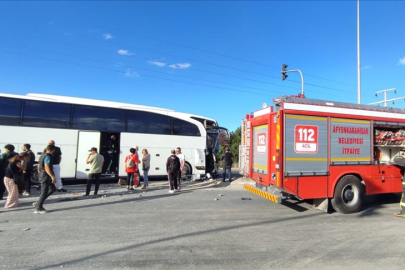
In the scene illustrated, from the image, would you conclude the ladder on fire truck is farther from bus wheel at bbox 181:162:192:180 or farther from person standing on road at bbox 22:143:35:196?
person standing on road at bbox 22:143:35:196

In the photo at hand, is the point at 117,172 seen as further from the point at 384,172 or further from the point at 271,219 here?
the point at 384,172

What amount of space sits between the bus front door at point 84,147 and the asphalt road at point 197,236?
12.9 feet

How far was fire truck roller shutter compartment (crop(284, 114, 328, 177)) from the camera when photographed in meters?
6.34

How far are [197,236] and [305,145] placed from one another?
135 inches

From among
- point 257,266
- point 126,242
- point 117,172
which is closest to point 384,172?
point 257,266

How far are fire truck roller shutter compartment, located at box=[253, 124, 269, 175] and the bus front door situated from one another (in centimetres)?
772

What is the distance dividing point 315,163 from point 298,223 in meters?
1.53

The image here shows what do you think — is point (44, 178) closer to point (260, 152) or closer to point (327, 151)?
point (260, 152)

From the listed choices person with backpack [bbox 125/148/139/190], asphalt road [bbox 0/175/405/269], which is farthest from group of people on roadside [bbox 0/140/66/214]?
person with backpack [bbox 125/148/139/190]

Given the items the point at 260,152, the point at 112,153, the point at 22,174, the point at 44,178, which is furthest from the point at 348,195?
the point at 112,153

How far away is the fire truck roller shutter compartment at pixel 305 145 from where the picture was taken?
6.34 meters

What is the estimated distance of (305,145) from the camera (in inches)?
256

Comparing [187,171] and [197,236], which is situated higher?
[187,171]

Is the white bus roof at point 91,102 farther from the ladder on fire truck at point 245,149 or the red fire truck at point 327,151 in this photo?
the red fire truck at point 327,151
